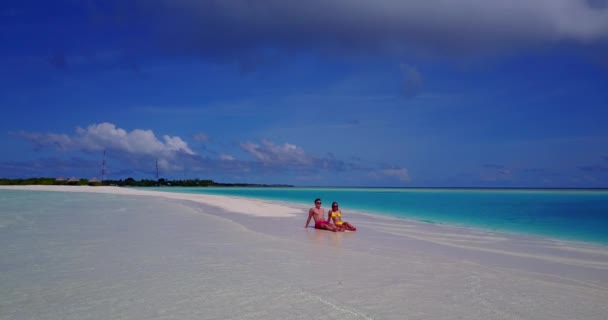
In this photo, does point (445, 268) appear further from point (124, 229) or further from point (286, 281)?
point (124, 229)

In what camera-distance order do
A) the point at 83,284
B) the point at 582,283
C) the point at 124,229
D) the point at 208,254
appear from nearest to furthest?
the point at 83,284
the point at 582,283
the point at 208,254
the point at 124,229

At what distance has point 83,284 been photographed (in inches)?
276

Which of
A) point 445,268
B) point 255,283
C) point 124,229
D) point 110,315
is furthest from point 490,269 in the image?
point 124,229

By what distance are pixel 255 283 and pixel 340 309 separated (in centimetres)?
186

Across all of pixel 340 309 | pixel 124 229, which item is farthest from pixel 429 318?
pixel 124 229

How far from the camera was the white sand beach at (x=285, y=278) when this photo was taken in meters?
5.80

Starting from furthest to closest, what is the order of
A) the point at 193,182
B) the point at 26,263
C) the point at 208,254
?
the point at 193,182 → the point at 208,254 → the point at 26,263

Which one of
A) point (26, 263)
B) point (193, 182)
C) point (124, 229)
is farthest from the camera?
point (193, 182)

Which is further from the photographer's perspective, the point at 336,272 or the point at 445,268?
the point at 445,268

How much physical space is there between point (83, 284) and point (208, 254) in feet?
10.7

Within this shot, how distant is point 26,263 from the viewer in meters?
8.75

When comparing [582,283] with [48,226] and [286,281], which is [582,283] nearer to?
[286,281]

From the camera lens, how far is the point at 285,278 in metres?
7.58

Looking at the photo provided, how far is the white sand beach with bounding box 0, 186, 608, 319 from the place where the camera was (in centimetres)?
580
